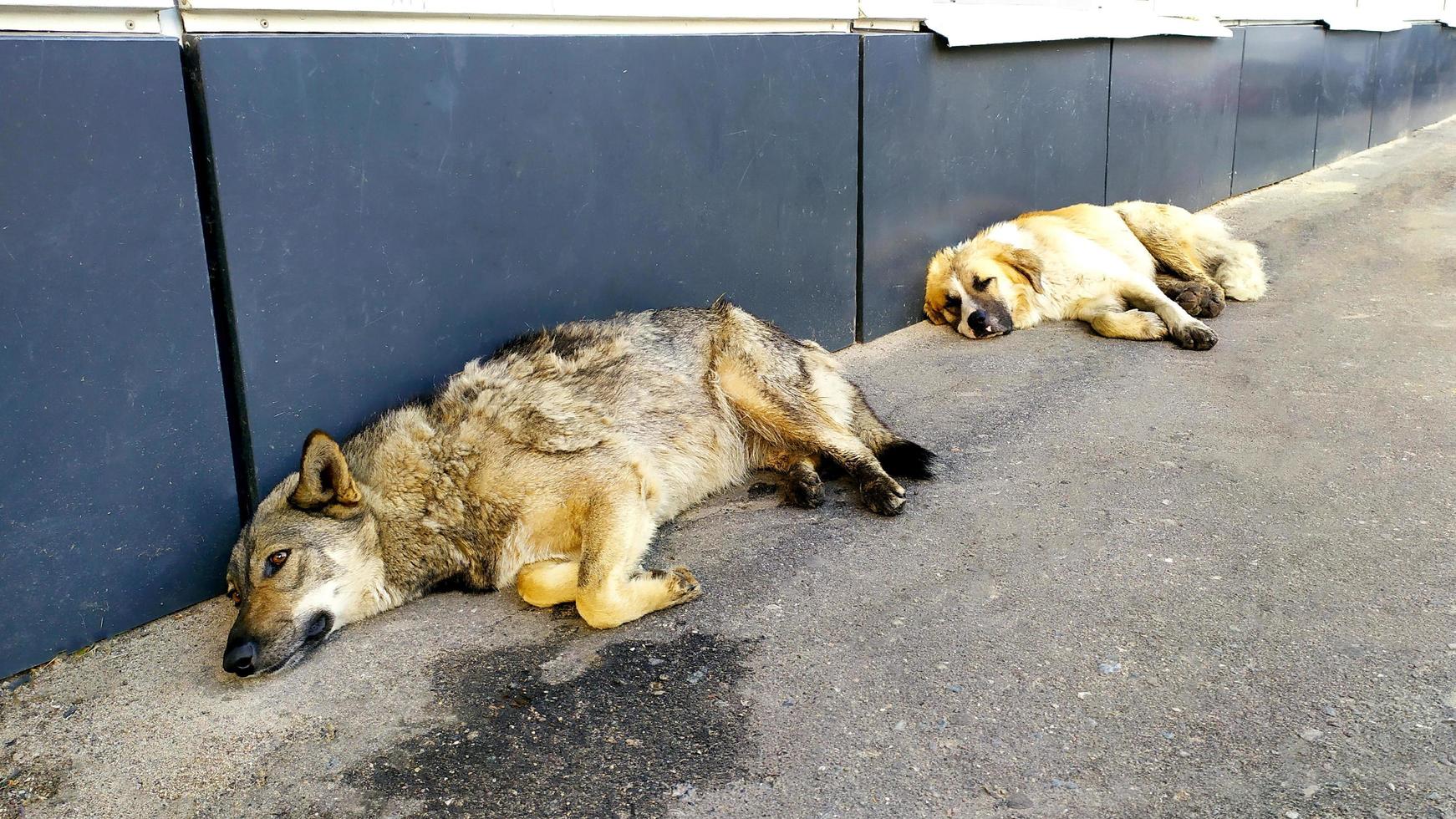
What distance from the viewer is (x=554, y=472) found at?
12.9 ft

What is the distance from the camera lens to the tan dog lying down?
671 cm

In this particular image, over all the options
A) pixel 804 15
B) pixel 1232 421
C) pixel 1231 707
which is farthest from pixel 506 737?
pixel 804 15

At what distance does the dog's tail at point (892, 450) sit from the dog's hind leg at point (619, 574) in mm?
1251

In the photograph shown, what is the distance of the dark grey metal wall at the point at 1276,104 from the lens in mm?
10500

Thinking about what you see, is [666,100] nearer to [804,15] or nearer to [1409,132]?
[804,15]

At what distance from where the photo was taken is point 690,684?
319 centimetres

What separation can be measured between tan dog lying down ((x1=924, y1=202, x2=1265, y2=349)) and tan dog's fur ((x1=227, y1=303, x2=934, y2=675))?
7.22 ft

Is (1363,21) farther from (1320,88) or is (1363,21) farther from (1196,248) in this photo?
(1196,248)

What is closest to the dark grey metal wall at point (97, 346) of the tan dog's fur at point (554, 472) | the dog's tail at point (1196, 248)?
the tan dog's fur at point (554, 472)

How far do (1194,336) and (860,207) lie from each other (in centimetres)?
211

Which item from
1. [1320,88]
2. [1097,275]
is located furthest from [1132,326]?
[1320,88]

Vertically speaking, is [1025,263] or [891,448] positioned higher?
[1025,263]

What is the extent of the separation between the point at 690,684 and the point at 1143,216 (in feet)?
20.0

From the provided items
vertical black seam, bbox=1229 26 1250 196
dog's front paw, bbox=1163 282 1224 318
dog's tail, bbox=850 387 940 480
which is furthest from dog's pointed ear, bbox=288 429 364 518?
vertical black seam, bbox=1229 26 1250 196
